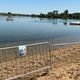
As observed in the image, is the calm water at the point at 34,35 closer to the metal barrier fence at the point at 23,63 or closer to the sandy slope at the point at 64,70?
the sandy slope at the point at 64,70

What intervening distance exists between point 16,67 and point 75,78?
229 centimetres

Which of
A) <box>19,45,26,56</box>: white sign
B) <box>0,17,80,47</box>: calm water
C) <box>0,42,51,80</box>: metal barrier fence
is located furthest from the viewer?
<box>0,17,80,47</box>: calm water

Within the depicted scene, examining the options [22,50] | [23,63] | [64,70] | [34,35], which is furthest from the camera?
[34,35]

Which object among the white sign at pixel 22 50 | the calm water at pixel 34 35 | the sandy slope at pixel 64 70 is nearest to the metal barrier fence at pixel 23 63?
the white sign at pixel 22 50

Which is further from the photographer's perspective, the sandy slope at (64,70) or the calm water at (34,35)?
the calm water at (34,35)

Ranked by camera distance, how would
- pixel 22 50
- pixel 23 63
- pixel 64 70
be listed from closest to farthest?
pixel 22 50 → pixel 64 70 → pixel 23 63

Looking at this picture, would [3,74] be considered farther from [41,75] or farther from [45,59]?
[45,59]

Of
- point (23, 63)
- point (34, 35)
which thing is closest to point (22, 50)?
point (23, 63)

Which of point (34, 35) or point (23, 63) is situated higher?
point (23, 63)

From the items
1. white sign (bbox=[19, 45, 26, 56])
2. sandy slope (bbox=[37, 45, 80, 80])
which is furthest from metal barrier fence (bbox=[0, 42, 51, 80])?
sandy slope (bbox=[37, 45, 80, 80])

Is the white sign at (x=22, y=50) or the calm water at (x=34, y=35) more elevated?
the white sign at (x=22, y=50)

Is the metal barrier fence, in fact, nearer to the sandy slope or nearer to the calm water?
the sandy slope

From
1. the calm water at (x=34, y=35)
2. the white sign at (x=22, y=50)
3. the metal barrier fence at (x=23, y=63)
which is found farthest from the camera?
the calm water at (x=34, y=35)

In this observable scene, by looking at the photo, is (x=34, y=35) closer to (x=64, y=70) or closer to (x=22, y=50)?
(x=64, y=70)
